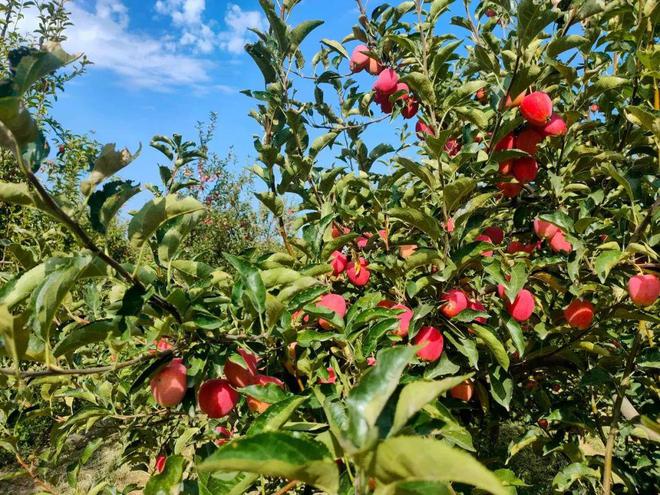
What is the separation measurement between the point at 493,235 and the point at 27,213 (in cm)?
418

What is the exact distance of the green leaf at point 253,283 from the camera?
3.20 ft

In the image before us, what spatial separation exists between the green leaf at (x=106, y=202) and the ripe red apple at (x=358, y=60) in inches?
67.3

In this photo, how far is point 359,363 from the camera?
43.1 inches

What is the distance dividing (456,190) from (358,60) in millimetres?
1341

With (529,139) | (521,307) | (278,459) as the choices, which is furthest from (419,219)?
(278,459)

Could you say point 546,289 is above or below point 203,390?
above

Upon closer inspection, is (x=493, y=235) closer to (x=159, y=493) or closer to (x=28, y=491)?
(x=159, y=493)

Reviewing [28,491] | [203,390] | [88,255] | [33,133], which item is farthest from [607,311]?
[28,491]

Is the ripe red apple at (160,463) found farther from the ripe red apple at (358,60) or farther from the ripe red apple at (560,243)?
the ripe red apple at (358,60)

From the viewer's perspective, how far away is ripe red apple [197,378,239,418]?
1.17 m

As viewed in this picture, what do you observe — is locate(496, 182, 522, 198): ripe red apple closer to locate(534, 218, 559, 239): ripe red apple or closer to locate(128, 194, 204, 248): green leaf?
locate(534, 218, 559, 239): ripe red apple

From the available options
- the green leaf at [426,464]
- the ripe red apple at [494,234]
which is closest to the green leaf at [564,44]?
the ripe red apple at [494,234]

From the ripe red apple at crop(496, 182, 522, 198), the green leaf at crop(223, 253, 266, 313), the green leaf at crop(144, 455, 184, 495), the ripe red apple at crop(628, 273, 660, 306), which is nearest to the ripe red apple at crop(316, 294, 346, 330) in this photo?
the green leaf at crop(223, 253, 266, 313)

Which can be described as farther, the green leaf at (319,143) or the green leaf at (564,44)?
the green leaf at (319,143)
